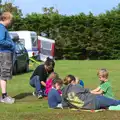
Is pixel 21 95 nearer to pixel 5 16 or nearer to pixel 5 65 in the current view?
pixel 5 65

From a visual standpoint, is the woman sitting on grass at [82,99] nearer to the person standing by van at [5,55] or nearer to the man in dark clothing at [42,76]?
the person standing by van at [5,55]

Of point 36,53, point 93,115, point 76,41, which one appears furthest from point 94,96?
point 76,41

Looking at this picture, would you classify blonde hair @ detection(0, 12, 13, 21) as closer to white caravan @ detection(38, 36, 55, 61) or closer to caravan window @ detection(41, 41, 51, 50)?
white caravan @ detection(38, 36, 55, 61)

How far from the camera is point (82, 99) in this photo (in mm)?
8984

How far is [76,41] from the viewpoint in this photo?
36.5 m

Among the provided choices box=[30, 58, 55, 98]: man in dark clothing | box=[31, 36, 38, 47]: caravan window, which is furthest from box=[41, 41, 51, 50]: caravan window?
box=[30, 58, 55, 98]: man in dark clothing

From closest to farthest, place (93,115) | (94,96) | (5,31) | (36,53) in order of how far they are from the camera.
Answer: (93,115) → (94,96) → (5,31) → (36,53)

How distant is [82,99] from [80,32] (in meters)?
27.8

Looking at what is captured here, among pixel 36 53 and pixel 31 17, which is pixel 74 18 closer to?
pixel 31 17

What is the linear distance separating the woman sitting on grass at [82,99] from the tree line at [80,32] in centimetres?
2696

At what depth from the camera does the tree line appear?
119 ft

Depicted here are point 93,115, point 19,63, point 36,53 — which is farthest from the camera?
point 36,53

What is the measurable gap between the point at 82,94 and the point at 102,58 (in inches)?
1087

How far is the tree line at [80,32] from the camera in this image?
119 feet
